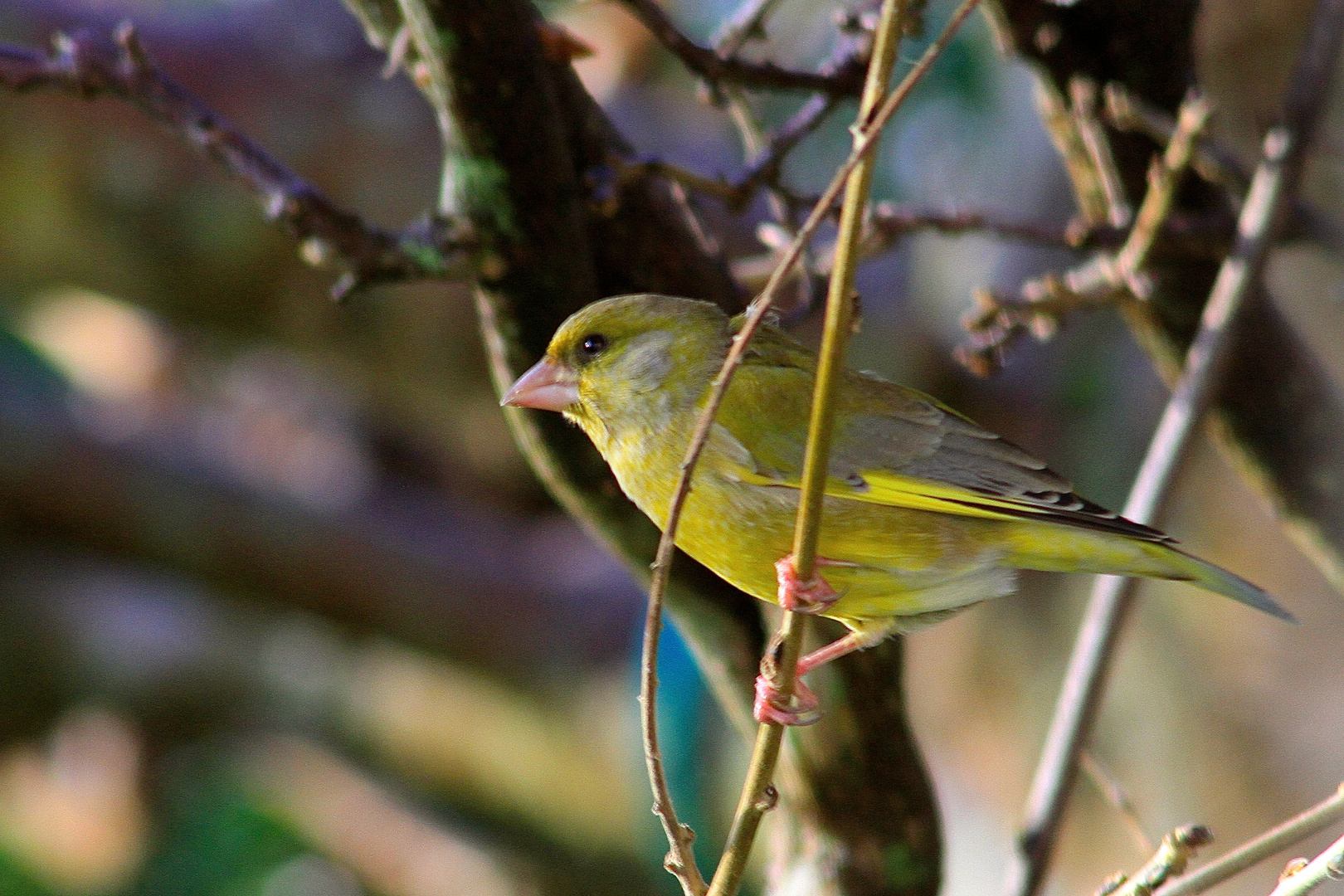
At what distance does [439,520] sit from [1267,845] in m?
5.30

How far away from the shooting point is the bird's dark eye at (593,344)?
89.9 inches

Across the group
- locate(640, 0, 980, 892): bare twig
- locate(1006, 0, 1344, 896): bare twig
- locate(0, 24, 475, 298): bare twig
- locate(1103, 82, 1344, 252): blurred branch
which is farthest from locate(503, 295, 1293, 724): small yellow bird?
locate(1103, 82, 1344, 252): blurred branch

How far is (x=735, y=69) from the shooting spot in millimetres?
2445

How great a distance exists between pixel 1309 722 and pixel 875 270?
2.58 m

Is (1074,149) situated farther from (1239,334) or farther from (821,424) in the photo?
(821,424)

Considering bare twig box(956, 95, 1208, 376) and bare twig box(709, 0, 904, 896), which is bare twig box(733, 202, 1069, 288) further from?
bare twig box(709, 0, 904, 896)

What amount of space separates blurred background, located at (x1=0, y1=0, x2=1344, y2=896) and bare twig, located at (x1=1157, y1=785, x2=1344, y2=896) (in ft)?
8.36

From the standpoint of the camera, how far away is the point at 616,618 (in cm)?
585

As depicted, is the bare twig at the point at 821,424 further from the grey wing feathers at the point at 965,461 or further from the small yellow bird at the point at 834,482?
the grey wing feathers at the point at 965,461

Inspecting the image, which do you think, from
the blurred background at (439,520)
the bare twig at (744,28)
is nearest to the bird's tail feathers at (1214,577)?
the bare twig at (744,28)

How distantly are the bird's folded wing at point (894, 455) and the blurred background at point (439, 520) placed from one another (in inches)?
73.6

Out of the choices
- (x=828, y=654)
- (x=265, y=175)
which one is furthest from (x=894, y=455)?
(x=265, y=175)

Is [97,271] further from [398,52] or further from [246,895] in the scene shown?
[246,895]

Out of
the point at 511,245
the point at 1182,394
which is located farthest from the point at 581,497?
the point at 1182,394
